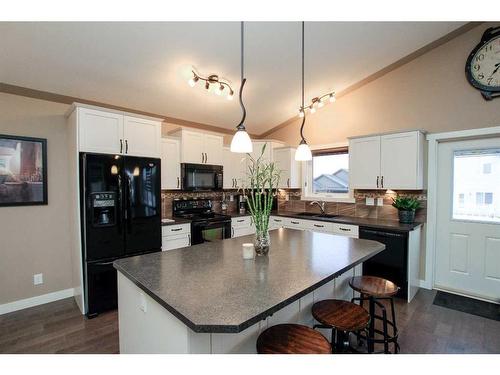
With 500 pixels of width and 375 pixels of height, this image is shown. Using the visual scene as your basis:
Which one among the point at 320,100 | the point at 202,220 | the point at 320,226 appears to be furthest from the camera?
the point at 320,100

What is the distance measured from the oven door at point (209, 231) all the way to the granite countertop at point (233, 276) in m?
1.43

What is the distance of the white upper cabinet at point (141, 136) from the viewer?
2.96 m

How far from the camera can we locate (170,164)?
3.68m

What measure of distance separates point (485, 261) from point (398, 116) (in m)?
2.13

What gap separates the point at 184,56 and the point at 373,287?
→ 2781 mm

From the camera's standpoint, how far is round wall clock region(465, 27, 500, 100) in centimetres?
286

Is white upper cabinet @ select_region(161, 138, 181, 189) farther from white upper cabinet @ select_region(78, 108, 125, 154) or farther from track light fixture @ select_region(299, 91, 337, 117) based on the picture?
track light fixture @ select_region(299, 91, 337, 117)

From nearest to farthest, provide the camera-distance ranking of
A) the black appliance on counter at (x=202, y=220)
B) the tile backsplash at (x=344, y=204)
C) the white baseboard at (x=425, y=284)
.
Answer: the white baseboard at (x=425, y=284) → the tile backsplash at (x=344, y=204) → the black appliance on counter at (x=202, y=220)

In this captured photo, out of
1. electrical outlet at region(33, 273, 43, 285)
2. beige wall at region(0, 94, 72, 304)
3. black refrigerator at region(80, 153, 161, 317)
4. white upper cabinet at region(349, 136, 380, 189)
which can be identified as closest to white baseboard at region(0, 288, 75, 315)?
beige wall at region(0, 94, 72, 304)

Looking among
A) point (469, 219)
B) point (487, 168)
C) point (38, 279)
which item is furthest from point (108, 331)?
point (487, 168)

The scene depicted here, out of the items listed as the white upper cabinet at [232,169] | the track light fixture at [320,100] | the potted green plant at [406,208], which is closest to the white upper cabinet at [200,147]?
the white upper cabinet at [232,169]

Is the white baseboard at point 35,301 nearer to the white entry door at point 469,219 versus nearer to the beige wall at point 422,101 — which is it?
the beige wall at point 422,101

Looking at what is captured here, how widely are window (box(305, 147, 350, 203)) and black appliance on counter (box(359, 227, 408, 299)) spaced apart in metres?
1.15

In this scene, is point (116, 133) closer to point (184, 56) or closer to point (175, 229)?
point (184, 56)
